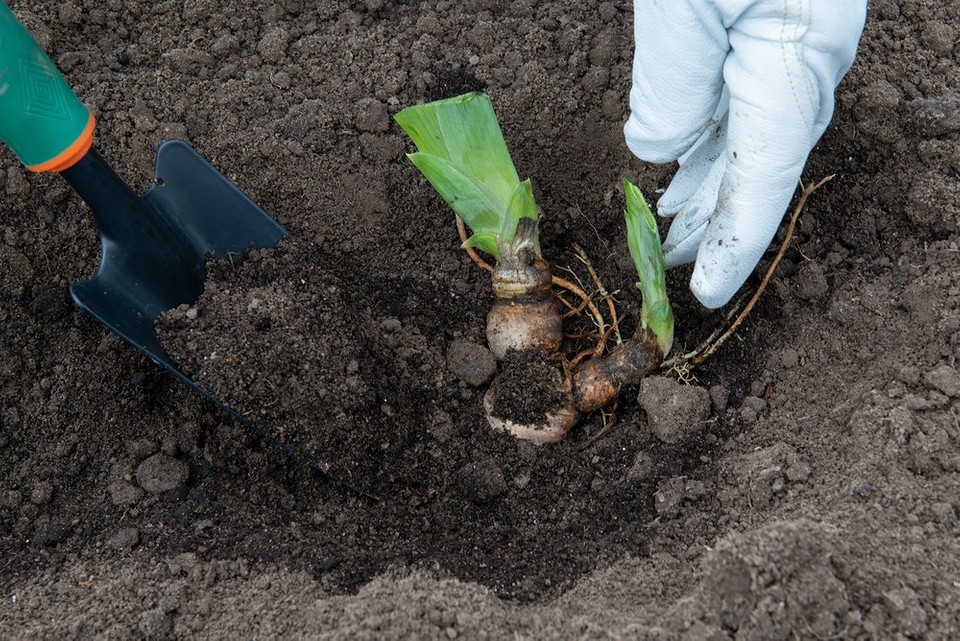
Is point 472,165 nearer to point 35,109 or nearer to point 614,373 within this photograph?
point 614,373

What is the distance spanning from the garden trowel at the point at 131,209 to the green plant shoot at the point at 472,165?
42cm

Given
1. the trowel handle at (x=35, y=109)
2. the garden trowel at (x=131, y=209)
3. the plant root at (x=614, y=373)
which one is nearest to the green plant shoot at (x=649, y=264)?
the plant root at (x=614, y=373)

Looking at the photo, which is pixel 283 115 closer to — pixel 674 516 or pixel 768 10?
pixel 768 10

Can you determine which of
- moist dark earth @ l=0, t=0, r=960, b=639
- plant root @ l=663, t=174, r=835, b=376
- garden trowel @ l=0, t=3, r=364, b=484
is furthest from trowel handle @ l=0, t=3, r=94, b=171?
plant root @ l=663, t=174, r=835, b=376

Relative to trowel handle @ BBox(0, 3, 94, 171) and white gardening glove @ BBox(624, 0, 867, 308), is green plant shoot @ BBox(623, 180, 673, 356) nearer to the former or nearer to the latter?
white gardening glove @ BBox(624, 0, 867, 308)

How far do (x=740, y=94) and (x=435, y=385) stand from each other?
Answer: 885mm

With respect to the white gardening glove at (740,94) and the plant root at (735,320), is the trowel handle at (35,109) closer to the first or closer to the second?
the white gardening glove at (740,94)

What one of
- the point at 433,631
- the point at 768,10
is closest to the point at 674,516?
the point at 433,631

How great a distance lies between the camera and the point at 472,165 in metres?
1.79

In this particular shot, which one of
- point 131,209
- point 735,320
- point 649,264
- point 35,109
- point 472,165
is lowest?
point 735,320

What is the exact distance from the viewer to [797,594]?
1095mm

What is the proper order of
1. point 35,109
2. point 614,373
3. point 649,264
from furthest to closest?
point 614,373
point 649,264
point 35,109

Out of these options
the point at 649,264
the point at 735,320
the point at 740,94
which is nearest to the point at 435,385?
the point at 649,264

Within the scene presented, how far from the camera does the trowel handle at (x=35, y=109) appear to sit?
1396 mm
